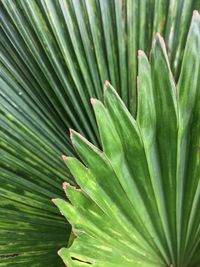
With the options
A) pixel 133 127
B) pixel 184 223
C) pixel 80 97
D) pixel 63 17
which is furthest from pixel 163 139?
pixel 63 17

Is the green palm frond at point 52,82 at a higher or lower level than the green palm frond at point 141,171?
higher

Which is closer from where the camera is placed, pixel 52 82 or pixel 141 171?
pixel 141 171

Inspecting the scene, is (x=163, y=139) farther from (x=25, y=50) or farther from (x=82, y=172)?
(x=25, y=50)

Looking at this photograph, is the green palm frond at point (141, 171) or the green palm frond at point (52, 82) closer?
the green palm frond at point (141, 171)

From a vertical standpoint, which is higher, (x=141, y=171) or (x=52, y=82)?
(x=52, y=82)
